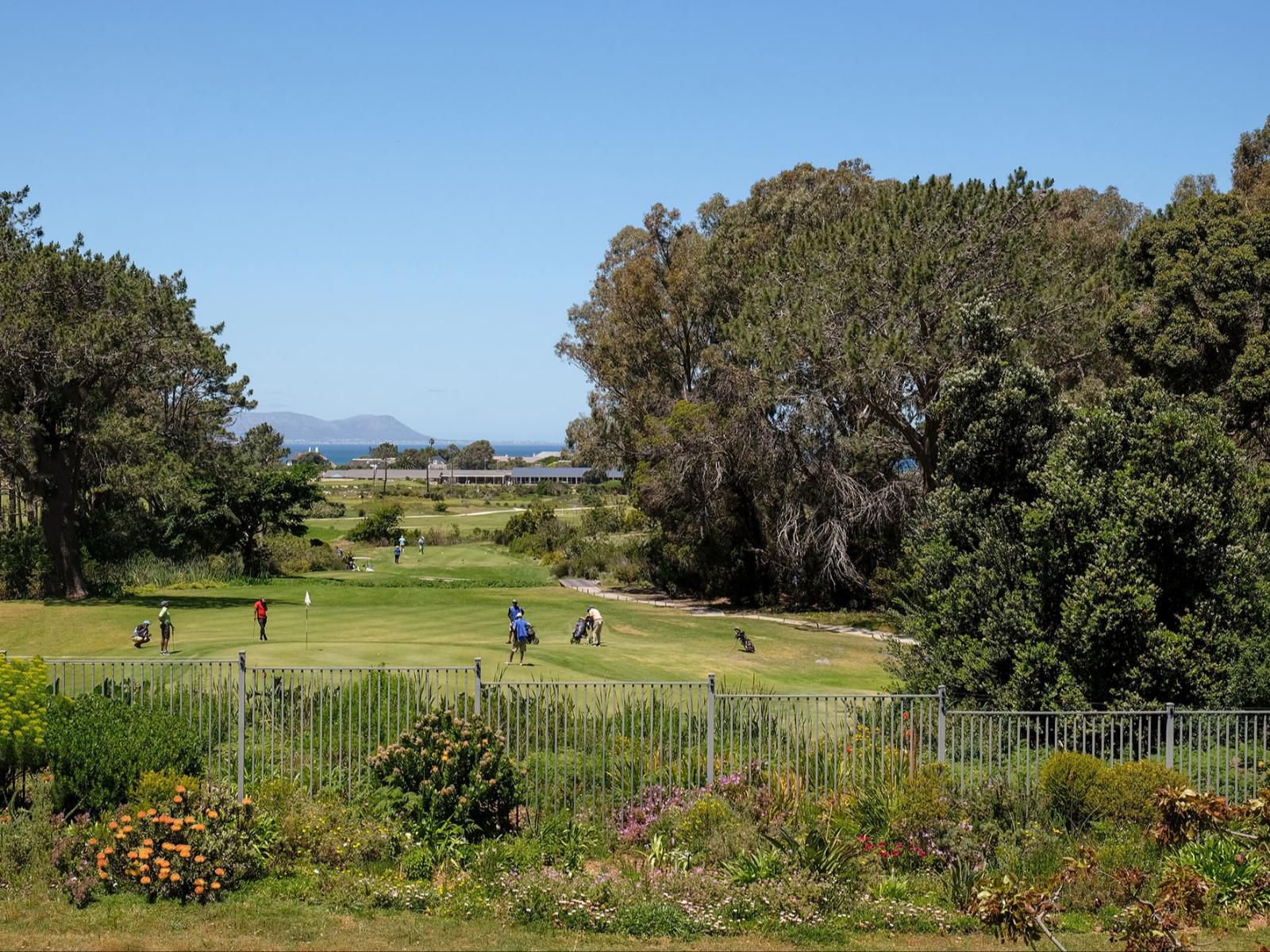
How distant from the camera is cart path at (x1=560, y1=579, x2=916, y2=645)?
37.2 meters

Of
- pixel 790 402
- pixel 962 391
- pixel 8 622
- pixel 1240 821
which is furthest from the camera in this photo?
pixel 790 402

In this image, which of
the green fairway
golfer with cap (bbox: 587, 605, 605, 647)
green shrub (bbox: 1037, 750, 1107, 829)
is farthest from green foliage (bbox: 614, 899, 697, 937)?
golfer with cap (bbox: 587, 605, 605, 647)

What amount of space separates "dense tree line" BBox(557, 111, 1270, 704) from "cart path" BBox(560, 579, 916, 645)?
6.53 feet

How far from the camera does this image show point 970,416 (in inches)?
757

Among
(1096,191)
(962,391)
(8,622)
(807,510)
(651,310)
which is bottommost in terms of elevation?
(8,622)

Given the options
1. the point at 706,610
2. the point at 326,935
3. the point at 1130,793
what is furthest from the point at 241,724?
the point at 706,610

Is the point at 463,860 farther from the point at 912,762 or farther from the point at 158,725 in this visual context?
the point at 912,762

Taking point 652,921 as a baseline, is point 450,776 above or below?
above

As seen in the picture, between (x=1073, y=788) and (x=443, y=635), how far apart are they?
2006cm

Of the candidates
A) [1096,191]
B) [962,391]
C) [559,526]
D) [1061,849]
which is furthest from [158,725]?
[1096,191]

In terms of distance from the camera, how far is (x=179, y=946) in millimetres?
10078

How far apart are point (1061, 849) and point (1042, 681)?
5089 millimetres

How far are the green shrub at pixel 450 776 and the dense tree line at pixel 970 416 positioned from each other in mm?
7848

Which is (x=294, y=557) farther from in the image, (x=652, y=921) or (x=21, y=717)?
(x=652, y=921)
